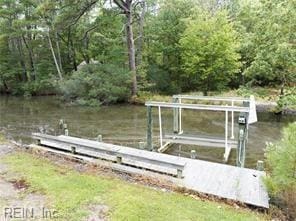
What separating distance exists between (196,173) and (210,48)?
14920 millimetres

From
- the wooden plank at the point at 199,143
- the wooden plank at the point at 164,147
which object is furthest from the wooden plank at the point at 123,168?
the wooden plank at the point at 199,143

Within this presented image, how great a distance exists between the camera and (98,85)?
20297mm

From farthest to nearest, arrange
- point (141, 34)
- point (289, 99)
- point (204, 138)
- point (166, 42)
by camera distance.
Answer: point (166, 42)
point (141, 34)
point (289, 99)
point (204, 138)

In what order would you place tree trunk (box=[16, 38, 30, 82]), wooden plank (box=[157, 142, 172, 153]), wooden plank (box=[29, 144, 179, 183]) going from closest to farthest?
wooden plank (box=[29, 144, 179, 183]) < wooden plank (box=[157, 142, 172, 153]) < tree trunk (box=[16, 38, 30, 82])

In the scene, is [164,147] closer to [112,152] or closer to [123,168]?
[112,152]

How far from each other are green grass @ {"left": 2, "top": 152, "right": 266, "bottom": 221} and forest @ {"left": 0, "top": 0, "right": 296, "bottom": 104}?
35.4 feet

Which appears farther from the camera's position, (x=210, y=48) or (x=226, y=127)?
(x=210, y=48)

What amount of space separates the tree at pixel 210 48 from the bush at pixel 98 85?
14.8 feet

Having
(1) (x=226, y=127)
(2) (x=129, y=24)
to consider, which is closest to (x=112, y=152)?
(1) (x=226, y=127)

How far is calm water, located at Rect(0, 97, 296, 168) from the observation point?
428 inches

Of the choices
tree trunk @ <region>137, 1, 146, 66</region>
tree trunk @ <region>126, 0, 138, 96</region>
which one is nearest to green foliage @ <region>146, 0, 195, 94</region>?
tree trunk @ <region>137, 1, 146, 66</region>

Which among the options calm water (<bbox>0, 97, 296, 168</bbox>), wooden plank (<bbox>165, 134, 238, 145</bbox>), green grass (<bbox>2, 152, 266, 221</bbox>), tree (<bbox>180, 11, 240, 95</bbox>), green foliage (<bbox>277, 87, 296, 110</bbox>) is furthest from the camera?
tree (<bbox>180, 11, 240, 95</bbox>)

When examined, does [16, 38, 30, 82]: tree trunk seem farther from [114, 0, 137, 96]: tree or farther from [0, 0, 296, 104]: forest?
[114, 0, 137, 96]: tree

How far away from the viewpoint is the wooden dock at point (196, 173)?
18.8 ft
